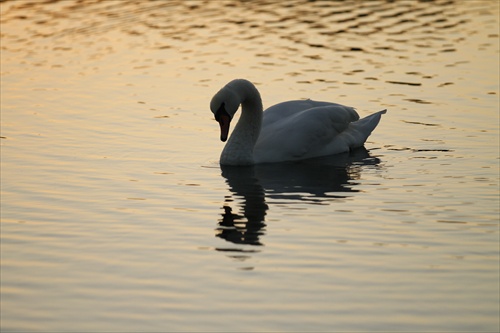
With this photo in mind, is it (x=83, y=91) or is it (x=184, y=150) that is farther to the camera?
(x=83, y=91)

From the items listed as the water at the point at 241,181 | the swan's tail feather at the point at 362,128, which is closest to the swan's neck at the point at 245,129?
the water at the point at 241,181

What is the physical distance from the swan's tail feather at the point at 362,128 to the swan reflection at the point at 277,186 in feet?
0.42

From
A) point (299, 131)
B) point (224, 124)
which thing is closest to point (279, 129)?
point (299, 131)

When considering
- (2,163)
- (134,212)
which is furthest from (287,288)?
(2,163)

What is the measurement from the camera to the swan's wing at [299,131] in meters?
15.3

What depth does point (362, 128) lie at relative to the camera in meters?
16.3

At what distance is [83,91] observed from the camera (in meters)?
19.1

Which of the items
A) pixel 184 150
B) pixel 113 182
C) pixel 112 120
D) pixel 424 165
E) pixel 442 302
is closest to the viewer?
pixel 442 302

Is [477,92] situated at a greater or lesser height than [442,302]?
lesser

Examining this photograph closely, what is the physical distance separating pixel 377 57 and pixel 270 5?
602cm

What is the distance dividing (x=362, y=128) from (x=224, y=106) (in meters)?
2.31

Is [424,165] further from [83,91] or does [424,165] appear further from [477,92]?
[83,91]

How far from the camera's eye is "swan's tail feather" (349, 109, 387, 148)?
635 inches

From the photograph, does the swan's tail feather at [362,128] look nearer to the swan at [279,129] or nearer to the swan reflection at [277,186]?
the swan at [279,129]
